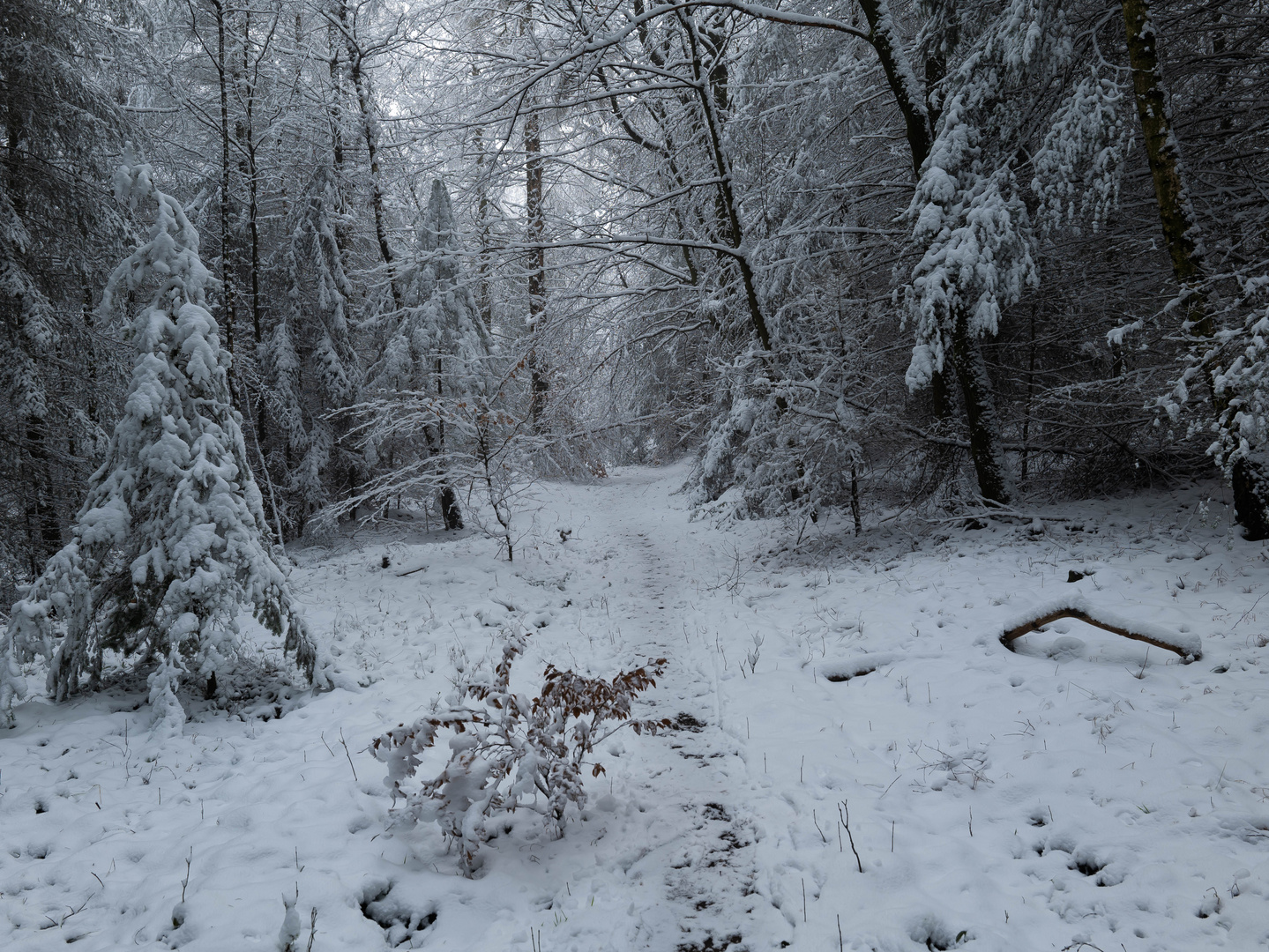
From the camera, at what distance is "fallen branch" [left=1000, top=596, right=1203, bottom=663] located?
15.7 ft

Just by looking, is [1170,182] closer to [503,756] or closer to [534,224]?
[503,756]

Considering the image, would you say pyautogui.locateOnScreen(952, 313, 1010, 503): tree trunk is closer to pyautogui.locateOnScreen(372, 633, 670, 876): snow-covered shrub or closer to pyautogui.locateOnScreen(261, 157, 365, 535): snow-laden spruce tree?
pyautogui.locateOnScreen(372, 633, 670, 876): snow-covered shrub

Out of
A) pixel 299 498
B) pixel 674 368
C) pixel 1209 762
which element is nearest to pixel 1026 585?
pixel 1209 762

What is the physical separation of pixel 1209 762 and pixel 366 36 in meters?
17.1

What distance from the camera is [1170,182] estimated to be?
6594mm

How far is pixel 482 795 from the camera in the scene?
3.84 m

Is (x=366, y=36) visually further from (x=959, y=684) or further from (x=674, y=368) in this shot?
(x=959, y=684)

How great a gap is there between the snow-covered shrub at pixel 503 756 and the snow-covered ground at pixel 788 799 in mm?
224

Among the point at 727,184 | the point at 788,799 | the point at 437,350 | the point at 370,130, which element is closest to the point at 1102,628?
the point at 788,799

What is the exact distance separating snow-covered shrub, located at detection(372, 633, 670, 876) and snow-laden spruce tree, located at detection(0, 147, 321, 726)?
2.64m

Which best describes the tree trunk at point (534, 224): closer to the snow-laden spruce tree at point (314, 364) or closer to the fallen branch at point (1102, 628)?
the snow-laden spruce tree at point (314, 364)

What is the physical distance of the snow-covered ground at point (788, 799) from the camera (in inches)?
124

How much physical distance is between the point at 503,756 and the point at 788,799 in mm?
1898

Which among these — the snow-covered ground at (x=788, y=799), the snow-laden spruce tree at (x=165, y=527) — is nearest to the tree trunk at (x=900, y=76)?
the snow-covered ground at (x=788, y=799)
